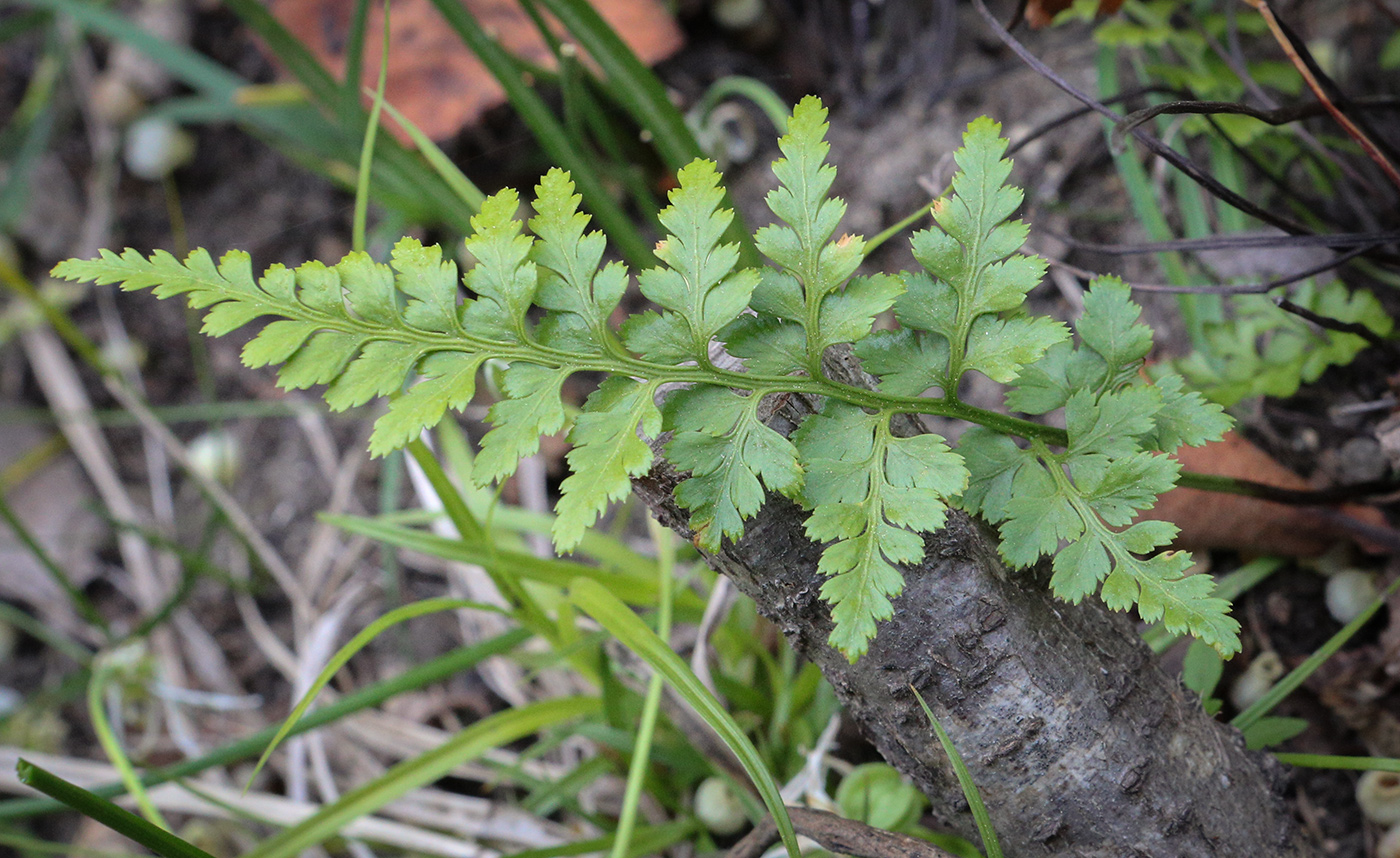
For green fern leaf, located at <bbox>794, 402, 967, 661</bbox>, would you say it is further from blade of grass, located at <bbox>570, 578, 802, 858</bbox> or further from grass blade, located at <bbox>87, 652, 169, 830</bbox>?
grass blade, located at <bbox>87, 652, 169, 830</bbox>

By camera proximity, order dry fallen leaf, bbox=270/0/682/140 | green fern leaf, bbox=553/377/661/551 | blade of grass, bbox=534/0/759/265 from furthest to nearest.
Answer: dry fallen leaf, bbox=270/0/682/140 → blade of grass, bbox=534/0/759/265 → green fern leaf, bbox=553/377/661/551

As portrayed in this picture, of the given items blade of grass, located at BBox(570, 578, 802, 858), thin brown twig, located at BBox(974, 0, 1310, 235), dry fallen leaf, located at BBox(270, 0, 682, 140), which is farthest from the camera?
dry fallen leaf, located at BBox(270, 0, 682, 140)

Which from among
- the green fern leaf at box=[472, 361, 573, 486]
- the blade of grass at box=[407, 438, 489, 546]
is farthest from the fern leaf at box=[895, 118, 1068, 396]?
the blade of grass at box=[407, 438, 489, 546]

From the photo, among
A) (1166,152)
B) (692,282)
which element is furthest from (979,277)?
(1166,152)

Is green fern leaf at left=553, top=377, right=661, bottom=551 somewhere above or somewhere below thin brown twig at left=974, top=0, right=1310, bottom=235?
below

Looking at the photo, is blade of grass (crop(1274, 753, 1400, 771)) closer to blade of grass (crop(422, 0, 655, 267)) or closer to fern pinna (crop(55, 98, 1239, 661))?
fern pinna (crop(55, 98, 1239, 661))

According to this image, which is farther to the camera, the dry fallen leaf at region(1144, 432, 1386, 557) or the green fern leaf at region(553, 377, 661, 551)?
the dry fallen leaf at region(1144, 432, 1386, 557)

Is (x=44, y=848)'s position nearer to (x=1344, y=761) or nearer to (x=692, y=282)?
(x=692, y=282)

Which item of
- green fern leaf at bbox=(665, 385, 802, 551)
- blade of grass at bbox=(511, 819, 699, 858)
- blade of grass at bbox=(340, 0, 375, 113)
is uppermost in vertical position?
blade of grass at bbox=(340, 0, 375, 113)
